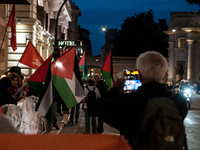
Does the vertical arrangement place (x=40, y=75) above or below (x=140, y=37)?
below

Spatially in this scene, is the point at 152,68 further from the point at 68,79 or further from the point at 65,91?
the point at 68,79

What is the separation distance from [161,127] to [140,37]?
212ft

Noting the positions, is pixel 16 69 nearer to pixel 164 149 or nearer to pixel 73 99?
pixel 73 99

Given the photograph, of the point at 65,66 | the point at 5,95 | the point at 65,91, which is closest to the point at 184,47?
the point at 65,66

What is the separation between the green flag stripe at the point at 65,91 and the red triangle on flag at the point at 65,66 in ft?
0.34

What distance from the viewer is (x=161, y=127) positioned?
7.42ft

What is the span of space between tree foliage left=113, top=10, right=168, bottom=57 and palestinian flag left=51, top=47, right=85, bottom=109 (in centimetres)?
5941

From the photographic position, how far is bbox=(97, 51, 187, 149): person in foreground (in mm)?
2531

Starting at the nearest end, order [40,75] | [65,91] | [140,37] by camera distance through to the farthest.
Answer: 1. [65,91]
2. [40,75]
3. [140,37]

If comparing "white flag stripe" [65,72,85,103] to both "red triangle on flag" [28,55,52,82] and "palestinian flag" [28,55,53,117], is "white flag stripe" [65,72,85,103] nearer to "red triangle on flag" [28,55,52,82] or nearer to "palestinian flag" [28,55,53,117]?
"palestinian flag" [28,55,53,117]

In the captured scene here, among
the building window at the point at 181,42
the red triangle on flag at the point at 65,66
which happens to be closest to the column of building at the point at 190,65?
the building window at the point at 181,42

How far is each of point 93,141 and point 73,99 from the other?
166 inches

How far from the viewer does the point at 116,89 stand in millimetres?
3098

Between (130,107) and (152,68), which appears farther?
(152,68)
